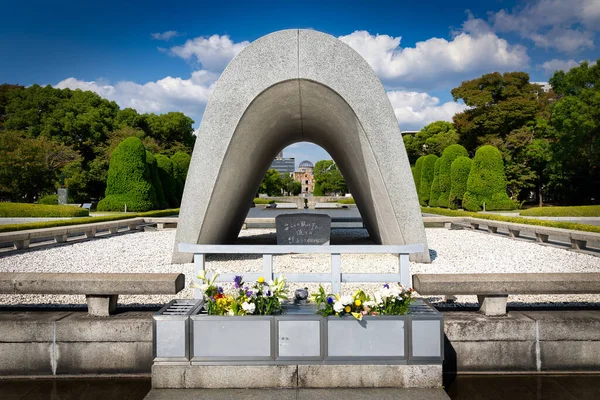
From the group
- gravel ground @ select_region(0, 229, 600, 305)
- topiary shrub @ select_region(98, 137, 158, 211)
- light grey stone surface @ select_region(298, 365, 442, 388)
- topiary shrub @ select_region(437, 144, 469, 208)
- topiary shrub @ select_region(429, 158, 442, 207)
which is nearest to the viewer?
light grey stone surface @ select_region(298, 365, 442, 388)

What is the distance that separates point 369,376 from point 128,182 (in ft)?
89.4

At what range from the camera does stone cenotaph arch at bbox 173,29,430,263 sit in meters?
7.42

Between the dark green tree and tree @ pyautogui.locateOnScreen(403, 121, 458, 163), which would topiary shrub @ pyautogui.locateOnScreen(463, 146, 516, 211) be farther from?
tree @ pyautogui.locateOnScreen(403, 121, 458, 163)

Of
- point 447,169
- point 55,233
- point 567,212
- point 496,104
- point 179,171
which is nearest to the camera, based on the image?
point 55,233

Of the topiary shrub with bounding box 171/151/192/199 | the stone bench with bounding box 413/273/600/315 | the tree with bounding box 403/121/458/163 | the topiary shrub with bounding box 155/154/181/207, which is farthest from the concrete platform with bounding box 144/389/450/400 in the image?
the tree with bounding box 403/121/458/163

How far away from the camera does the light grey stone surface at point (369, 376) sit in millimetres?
3525

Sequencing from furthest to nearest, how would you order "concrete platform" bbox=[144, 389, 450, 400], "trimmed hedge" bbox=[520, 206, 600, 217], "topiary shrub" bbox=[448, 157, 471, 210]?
"topiary shrub" bbox=[448, 157, 471, 210]
"trimmed hedge" bbox=[520, 206, 600, 217]
"concrete platform" bbox=[144, 389, 450, 400]

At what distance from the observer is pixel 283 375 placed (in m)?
3.54

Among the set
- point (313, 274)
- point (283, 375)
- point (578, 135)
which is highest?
point (578, 135)

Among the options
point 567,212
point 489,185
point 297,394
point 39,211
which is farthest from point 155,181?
point 297,394

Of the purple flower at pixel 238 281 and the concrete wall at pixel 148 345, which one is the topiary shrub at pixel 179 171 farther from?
the purple flower at pixel 238 281

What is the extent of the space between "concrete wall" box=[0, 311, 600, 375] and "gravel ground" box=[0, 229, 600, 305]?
2053 millimetres

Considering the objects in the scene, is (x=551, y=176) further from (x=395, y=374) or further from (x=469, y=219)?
(x=395, y=374)

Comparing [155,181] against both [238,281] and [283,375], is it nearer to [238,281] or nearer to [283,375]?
[238,281]
